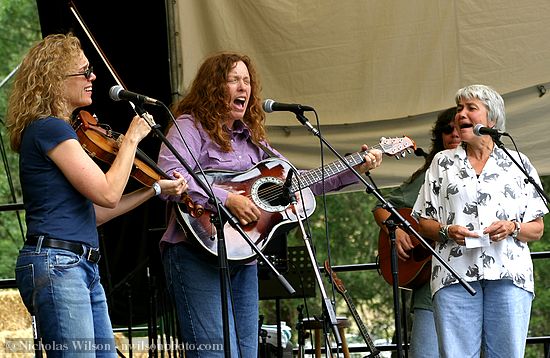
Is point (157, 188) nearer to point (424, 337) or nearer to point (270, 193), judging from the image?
point (270, 193)

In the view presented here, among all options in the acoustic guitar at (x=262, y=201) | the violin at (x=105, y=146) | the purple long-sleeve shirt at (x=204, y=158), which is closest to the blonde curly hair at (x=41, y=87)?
the violin at (x=105, y=146)

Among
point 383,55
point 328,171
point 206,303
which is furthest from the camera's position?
point 383,55

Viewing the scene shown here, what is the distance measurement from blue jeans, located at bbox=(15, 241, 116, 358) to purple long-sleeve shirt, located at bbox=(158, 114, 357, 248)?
77 cm

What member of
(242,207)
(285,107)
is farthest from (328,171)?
(285,107)

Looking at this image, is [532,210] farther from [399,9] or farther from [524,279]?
[399,9]

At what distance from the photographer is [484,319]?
4730 mm

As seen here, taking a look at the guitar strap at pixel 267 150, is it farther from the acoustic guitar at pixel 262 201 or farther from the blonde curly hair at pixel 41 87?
the blonde curly hair at pixel 41 87

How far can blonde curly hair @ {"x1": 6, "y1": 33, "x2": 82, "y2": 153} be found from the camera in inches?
154

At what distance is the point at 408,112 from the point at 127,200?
2648 millimetres

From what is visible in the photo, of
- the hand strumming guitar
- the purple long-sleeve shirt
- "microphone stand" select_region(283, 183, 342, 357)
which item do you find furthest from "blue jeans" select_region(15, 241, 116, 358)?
the hand strumming guitar

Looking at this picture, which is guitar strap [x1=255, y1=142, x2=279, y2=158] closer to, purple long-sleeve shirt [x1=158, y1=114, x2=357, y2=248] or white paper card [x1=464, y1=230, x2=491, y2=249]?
purple long-sleeve shirt [x1=158, y1=114, x2=357, y2=248]

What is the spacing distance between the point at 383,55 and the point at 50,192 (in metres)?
3.10

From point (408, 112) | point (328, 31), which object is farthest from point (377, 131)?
point (328, 31)

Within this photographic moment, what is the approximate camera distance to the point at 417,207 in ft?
16.6
